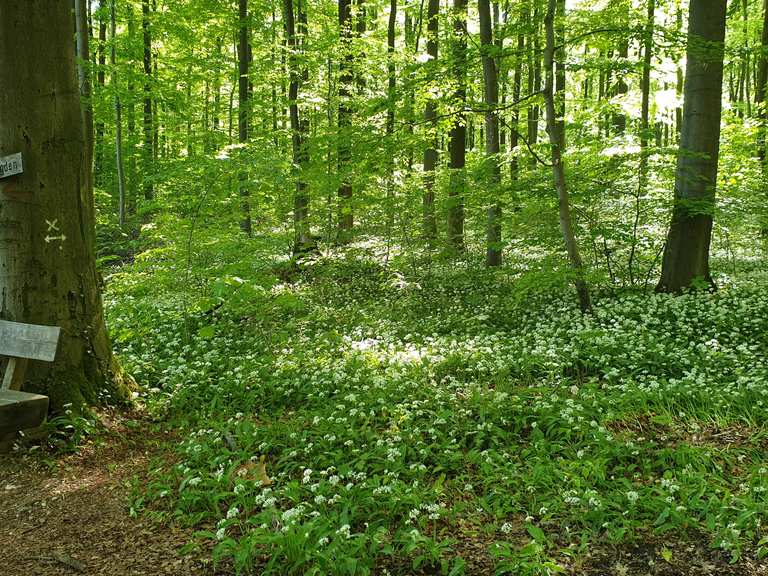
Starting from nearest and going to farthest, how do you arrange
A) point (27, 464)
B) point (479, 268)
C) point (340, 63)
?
point (27, 464) < point (479, 268) < point (340, 63)

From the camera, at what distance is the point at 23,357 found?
14.9 ft

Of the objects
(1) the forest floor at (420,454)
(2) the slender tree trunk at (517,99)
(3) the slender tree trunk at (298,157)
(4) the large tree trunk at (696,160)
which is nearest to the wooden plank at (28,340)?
(1) the forest floor at (420,454)

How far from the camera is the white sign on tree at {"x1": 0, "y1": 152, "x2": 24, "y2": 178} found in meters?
4.62

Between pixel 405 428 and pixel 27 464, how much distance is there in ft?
10.5

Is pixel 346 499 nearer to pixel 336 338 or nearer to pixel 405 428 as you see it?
pixel 405 428

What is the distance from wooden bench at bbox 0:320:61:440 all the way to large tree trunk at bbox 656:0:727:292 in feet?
27.9

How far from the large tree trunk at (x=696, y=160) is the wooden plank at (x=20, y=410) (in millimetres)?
8628

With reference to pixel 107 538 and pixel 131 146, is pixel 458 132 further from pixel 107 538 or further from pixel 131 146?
pixel 131 146

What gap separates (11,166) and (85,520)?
2.99 m

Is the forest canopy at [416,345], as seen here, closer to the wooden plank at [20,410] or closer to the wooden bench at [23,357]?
the wooden bench at [23,357]

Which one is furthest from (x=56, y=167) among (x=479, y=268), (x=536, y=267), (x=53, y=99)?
(x=479, y=268)

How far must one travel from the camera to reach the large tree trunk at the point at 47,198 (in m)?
4.63

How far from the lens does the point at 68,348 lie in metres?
5.03

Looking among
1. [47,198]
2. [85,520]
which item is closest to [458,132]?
[47,198]
